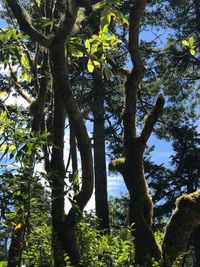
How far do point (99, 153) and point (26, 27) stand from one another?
559 inches

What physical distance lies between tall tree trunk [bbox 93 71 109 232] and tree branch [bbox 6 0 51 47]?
39.3 ft

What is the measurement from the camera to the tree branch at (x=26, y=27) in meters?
4.43

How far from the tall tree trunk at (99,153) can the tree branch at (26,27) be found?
12.0 m

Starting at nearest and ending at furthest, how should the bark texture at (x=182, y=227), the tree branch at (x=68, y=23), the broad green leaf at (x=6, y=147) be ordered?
the broad green leaf at (x=6, y=147) → the tree branch at (x=68, y=23) → the bark texture at (x=182, y=227)

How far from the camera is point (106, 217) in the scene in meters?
16.6

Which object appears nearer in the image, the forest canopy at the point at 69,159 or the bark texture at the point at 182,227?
the forest canopy at the point at 69,159

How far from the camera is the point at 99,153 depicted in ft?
60.7

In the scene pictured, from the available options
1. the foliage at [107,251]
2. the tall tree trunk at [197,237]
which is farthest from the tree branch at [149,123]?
the tall tree trunk at [197,237]

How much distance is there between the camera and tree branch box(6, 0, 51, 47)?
4.43 meters

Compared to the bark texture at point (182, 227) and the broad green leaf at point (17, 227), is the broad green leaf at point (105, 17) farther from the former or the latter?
the bark texture at point (182, 227)

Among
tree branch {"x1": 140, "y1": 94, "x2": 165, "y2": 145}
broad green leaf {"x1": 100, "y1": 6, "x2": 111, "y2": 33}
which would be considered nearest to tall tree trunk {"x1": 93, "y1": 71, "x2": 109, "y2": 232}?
tree branch {"x1": 140, "y1": 94, "x2": 165, "y2": 145}

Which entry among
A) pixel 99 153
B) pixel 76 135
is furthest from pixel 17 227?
pixel 99 153

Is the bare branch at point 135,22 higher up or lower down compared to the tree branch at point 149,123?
higher up

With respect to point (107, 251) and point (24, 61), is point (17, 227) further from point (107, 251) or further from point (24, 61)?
point (24, 61)
